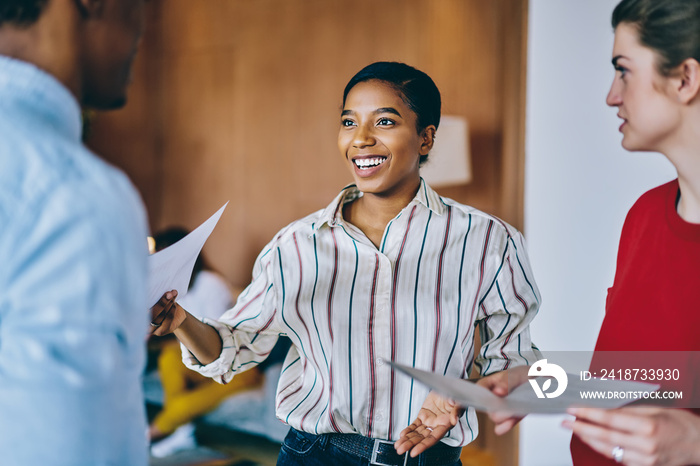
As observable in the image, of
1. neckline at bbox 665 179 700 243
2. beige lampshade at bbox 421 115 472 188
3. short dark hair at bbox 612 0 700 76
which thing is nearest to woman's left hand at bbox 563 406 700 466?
neckline at bbox 665 179 700 243

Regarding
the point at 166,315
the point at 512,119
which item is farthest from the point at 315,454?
the point at 512,119

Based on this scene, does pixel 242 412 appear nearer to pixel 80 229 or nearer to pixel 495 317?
pixel 495 317

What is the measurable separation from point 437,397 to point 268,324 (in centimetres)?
39

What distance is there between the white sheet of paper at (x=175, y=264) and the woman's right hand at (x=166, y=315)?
22mm

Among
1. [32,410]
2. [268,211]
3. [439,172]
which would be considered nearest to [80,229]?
[32,410]

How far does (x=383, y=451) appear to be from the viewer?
4.09ft

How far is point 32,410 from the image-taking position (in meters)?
0.53

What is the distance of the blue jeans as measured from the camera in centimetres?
127

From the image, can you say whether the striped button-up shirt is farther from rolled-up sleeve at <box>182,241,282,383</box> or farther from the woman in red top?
the woman in red top

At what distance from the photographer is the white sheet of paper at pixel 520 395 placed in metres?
0.84

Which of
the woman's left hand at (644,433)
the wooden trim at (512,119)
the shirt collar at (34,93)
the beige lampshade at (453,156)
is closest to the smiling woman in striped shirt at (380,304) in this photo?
the woman's left hand at (644,433)

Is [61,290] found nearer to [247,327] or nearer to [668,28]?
[247,327]

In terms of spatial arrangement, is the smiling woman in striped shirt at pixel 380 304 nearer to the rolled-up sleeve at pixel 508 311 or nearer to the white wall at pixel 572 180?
the rolled-up sleeve at pixel 508 311

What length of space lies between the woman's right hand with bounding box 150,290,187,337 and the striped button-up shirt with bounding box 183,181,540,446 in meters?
0.12
